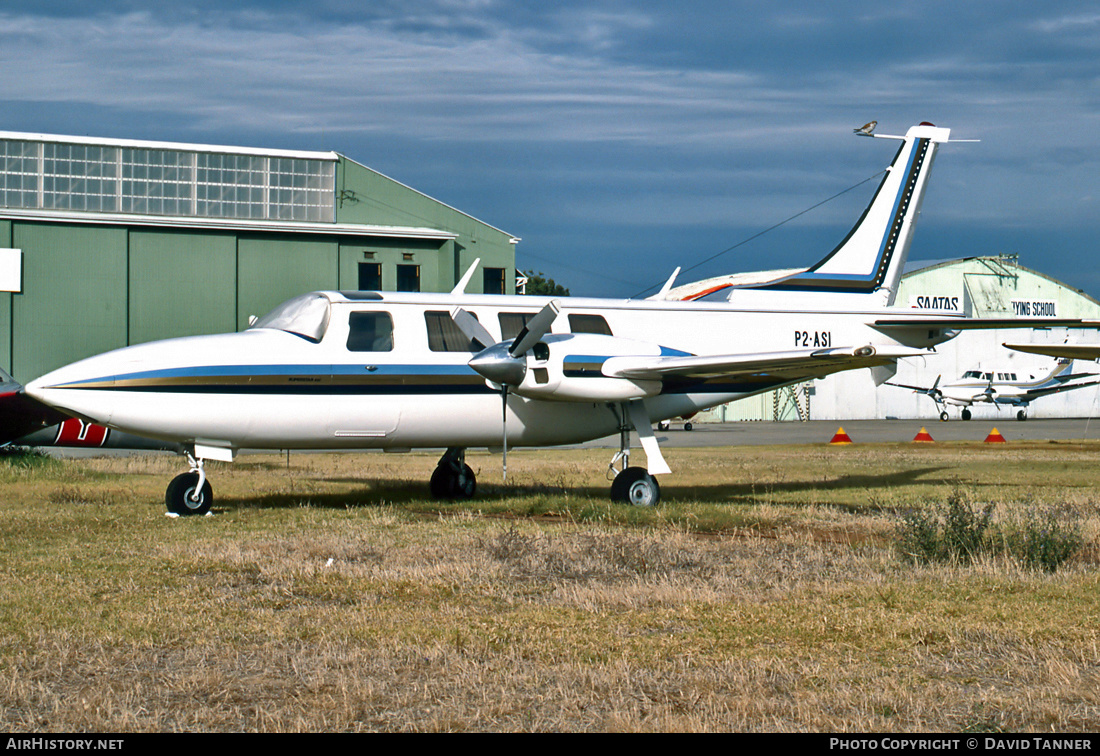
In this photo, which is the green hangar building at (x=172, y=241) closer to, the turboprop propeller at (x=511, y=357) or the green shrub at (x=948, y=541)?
the turboprop propeller at (x=511, y=357)

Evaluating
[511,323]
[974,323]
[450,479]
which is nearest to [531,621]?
[511,323]

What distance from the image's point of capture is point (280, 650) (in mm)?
6863

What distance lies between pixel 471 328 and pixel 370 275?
103 feet

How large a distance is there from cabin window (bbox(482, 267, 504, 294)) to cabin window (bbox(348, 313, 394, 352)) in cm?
3413

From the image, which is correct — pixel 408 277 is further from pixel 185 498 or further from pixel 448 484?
pixel 185 498

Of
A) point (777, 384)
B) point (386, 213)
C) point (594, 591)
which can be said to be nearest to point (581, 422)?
point (777, 384)

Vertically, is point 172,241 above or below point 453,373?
above

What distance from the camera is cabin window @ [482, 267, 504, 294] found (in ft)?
161

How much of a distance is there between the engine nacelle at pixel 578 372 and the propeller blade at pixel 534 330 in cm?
23

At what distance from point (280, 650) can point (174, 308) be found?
37.5 m

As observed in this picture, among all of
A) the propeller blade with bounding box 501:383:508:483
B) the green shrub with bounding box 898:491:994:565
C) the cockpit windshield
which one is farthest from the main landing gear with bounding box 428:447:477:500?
the green shrub with bounding box 898:491:994:565

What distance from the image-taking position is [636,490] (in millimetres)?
15414

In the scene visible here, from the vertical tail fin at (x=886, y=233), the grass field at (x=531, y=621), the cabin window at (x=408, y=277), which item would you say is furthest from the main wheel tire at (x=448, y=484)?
the cabin window at (x=408, y=277)

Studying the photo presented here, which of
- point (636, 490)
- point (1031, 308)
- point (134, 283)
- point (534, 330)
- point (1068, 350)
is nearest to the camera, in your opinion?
point (534, 330)
